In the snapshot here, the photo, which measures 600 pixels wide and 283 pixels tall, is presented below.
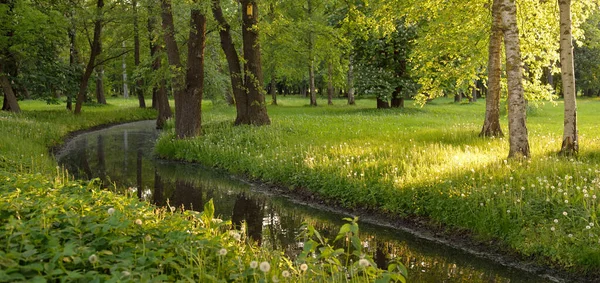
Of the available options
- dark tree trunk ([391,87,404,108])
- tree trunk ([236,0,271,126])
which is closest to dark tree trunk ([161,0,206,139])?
tree trunk ([236,0,271,126])

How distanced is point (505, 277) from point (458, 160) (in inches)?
165

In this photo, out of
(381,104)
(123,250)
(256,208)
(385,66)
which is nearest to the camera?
(123,250)

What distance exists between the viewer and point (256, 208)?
1119 centimetres

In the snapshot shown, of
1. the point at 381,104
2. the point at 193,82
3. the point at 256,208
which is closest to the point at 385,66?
the point at 381,104

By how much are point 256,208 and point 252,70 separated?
10299 mm

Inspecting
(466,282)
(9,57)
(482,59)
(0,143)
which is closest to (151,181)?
(0,143)

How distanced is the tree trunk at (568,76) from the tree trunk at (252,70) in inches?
462

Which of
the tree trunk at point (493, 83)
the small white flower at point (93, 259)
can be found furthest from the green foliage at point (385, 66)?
the small white flower at point (93, 259)

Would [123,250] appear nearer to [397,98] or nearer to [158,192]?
[158,192]

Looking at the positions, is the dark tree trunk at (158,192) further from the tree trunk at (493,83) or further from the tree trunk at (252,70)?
the tree trunk at (493,83)

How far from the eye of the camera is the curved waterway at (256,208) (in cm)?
751

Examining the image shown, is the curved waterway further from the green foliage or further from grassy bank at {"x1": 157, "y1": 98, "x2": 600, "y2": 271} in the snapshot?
the green foliage

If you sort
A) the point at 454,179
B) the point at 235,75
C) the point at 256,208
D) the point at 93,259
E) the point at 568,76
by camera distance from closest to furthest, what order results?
the point at 93,259
the point at 454,179
the point at 568,76
the point at 256,208
the point at 235,75

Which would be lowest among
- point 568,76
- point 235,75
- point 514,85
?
point 514,85
